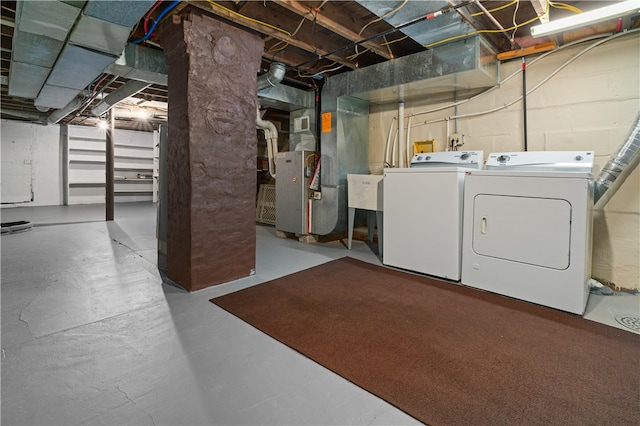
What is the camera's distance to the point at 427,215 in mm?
2727

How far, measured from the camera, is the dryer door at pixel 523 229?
2.07 metres

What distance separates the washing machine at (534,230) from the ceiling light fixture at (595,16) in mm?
951

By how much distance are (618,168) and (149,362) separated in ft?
10.8

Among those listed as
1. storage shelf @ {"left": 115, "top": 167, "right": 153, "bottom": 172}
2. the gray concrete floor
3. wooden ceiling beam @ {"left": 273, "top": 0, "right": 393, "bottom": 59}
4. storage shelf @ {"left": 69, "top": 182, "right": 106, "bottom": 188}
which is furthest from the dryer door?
storage shelf @ {"left": 115, "top": 167, "right": 153, "bottom": 172}

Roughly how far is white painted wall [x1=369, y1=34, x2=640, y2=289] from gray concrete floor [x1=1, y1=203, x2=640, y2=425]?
47 cm

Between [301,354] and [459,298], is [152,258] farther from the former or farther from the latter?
[459,298]

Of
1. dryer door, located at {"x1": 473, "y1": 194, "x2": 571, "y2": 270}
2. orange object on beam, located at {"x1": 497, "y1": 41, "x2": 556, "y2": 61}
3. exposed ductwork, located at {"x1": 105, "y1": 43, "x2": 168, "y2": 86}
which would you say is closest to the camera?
dryer door, located at {"x1": 473, "y1": 194, "x2": 571, "y2": 270}

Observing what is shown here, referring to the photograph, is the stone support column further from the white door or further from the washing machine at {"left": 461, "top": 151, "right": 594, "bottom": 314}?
the white door

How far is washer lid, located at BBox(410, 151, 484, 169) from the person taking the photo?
117 inches

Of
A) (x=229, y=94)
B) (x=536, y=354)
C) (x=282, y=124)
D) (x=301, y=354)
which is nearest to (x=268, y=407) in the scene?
(x=301, y=354)

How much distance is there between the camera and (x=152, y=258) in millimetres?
3307

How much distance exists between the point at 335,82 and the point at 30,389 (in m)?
3.79

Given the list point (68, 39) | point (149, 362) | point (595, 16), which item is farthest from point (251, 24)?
point (149, 362)

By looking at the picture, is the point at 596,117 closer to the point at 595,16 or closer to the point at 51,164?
the point at 595,16
